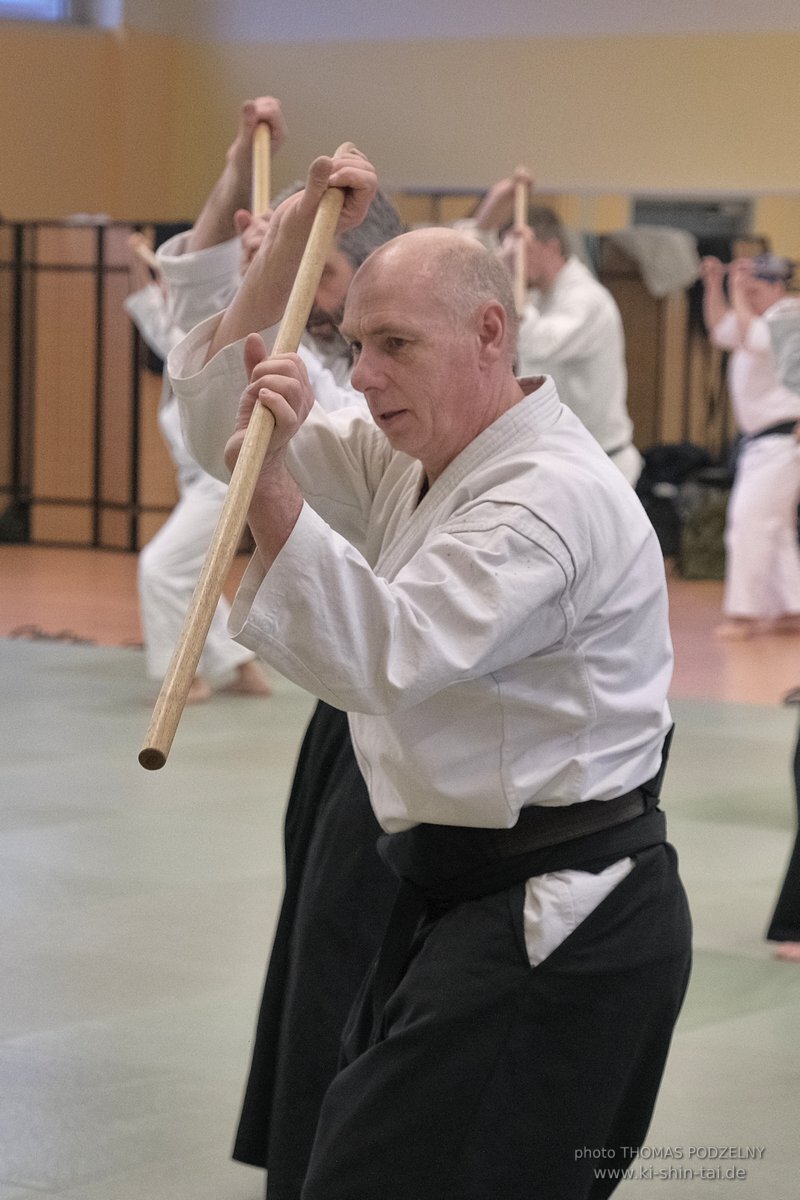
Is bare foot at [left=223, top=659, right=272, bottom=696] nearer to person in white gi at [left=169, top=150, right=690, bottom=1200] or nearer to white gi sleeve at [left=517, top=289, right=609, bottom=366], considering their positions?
white gi sleeve at [left=517, top=289, right=609, bottom=366]

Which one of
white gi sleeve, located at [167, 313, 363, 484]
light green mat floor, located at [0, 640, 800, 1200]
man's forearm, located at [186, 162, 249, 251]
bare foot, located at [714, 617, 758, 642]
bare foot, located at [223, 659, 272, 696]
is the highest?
man's forearm, located at [186, 162, 249, 251]

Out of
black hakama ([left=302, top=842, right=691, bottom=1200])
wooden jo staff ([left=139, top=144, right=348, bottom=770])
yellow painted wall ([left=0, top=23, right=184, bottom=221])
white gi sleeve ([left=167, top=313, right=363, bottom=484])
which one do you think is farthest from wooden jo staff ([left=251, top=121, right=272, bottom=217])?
yellow painted wall ([left=0, top=23, right=184, bottom=221])

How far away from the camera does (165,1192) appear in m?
2.68

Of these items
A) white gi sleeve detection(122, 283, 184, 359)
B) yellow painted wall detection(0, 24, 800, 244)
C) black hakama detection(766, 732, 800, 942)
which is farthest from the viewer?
yellow painted wall detection(0, 24, 800, 244)

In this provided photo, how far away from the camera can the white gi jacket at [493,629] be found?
62.1 inches

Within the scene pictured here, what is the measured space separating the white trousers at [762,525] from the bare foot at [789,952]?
4.78m

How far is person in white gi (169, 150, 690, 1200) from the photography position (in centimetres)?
174

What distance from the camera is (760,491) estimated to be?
8.59 m

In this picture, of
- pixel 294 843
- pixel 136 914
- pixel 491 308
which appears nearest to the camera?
pixel 491 308

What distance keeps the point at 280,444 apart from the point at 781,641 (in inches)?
279

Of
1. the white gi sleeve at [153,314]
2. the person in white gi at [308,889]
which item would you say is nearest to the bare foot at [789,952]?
the person in white gi at [308,889]

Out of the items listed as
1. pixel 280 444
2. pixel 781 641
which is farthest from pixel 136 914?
pixel 781 641

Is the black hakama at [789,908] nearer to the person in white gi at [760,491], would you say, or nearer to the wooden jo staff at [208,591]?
the wooden jo staff at [208,591]

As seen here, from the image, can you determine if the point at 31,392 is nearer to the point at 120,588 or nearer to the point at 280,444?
the point at 120,588
